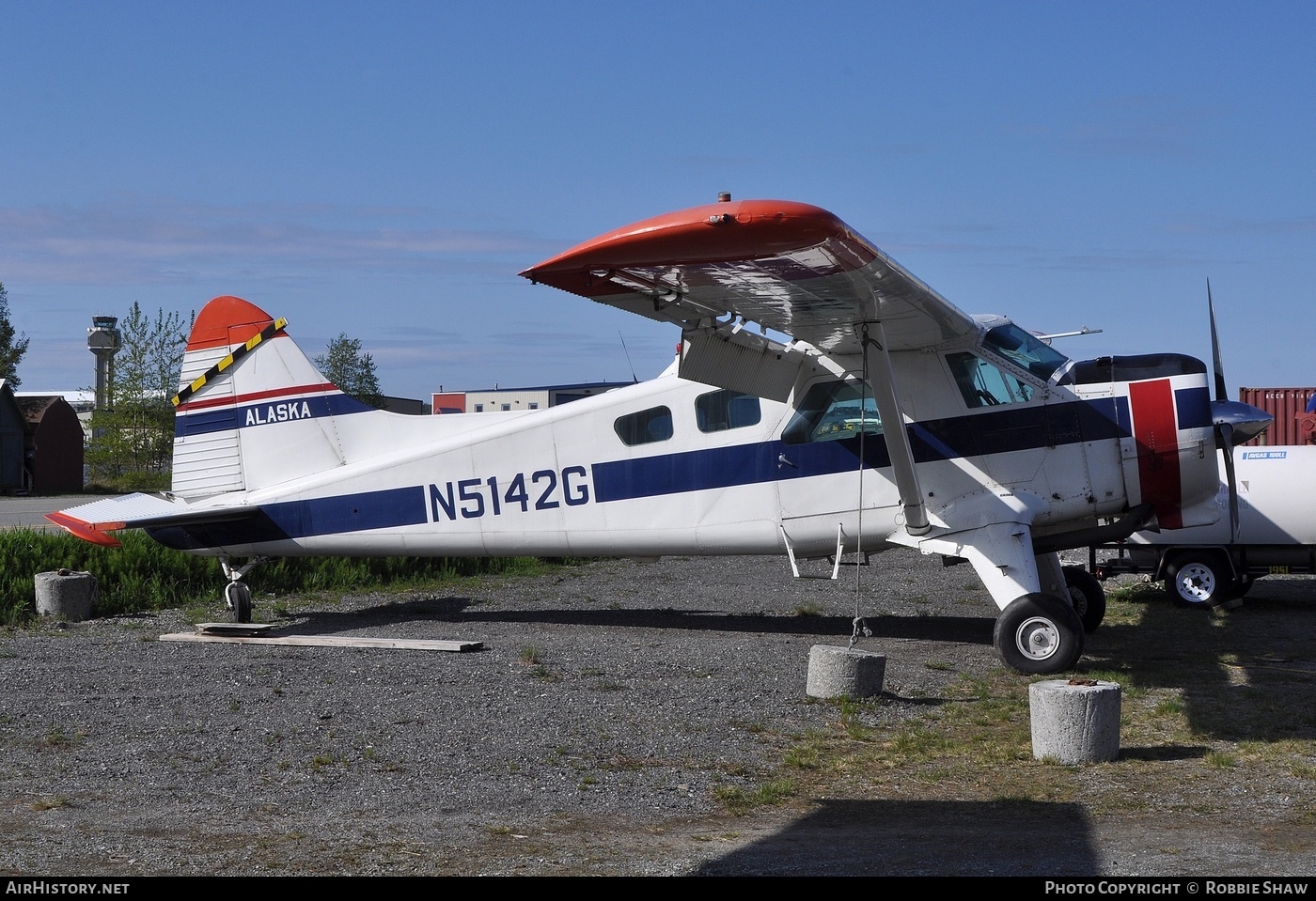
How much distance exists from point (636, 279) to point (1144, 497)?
5011mm

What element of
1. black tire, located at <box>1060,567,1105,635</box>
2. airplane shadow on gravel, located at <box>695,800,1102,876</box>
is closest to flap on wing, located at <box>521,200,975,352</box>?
airplane shadow on gravel, located at <box>695,800,1102,876</box>

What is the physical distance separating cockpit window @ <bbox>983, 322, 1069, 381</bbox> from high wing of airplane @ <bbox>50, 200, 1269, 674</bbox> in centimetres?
3

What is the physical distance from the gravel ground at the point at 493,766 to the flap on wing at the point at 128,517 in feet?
3.22

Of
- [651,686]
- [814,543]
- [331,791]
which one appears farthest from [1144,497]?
[331,791]

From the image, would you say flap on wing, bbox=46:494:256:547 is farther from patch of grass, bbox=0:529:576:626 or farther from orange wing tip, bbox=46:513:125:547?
patch of grass, bbox=0:529:576:626

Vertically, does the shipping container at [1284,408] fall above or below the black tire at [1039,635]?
above

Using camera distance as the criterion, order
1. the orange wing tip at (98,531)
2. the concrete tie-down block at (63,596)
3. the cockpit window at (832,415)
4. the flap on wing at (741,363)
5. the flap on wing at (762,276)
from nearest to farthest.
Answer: the flap on wing at (762,276), the flap on wing at (741,363), the cockpit window at (832,415), the orange wing tip at (98,531), the concrete tie-down block at (63,596)

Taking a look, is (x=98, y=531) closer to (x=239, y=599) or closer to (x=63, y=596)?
(x=63, y=596)

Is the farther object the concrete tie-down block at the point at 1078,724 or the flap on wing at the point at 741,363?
the flap on wing at the point at 741,363

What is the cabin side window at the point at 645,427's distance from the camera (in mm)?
10992

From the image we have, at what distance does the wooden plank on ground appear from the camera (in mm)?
10344

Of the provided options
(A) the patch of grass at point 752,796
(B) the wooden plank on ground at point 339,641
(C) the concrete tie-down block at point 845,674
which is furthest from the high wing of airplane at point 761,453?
(A) the patch of grass at point 752,796

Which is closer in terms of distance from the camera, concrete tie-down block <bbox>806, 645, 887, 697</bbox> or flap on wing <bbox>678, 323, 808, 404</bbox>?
concrete tie-down block <bbox>806, 645, 887, 697</bbox>

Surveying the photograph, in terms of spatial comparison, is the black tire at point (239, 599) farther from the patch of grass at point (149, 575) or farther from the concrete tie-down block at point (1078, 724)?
the concrete tie-down block at point (1078, 724)
